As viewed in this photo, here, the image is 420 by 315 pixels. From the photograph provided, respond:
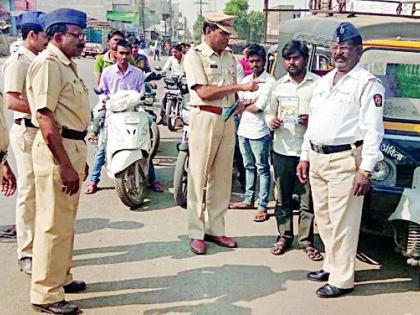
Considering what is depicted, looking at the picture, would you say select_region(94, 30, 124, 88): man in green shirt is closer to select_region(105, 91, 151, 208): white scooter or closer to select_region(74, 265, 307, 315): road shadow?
select_region(105, 91, 151, 208): white scooter

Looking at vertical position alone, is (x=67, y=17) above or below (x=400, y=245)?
above

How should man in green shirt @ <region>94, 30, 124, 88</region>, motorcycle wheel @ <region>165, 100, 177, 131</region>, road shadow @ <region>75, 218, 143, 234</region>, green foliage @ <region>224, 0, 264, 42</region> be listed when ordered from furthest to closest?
green foliage @ <region>224, 0, 264, 42</region>
motorcycle wheel @ <region>165, 100, 177, 131</region>
man in green shirt @ <region>94, 30, 124, 88</region>
road shadow @ <region>75, 218, 143, 234</region>

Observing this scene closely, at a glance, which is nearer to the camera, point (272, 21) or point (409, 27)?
point (409, 27)

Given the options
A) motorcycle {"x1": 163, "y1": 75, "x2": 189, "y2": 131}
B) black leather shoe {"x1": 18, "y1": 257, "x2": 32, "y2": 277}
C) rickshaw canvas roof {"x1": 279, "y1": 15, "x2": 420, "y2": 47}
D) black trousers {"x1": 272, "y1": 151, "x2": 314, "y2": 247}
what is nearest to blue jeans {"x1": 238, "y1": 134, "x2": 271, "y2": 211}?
black trousers {"x1": 272, "y1": 151, "x2": 314, "y2": 247}

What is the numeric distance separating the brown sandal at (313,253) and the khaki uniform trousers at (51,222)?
2121mm

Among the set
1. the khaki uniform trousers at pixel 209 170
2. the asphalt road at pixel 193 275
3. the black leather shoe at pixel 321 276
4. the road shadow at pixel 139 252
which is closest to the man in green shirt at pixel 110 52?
the asphalt road at pixel 193 275

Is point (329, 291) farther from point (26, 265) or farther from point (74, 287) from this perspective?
point (26, 265)

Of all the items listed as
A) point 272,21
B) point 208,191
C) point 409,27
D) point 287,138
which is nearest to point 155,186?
point 208,191

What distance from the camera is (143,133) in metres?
6.27

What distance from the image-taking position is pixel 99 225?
18.5 ft

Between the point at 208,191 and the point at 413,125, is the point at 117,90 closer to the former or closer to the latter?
the point at 208,191

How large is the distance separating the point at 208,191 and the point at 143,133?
146 cm

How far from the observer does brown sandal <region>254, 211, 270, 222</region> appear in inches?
232

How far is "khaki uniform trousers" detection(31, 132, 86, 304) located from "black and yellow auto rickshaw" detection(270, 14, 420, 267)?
2210 millimetres
